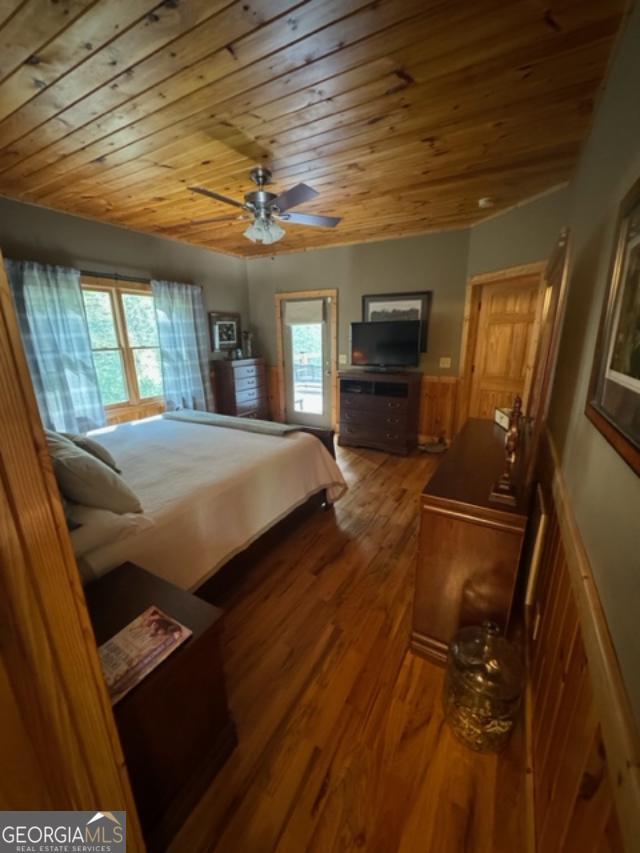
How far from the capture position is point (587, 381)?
114cm

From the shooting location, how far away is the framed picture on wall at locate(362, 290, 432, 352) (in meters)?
4.02

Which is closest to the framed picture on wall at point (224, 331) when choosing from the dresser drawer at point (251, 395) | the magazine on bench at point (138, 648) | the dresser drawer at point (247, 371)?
the dresser drawer at point (247, 371)

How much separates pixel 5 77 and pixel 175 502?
1986 millimetres

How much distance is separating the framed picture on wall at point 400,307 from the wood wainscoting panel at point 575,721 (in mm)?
3084

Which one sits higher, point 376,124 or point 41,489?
point 376,124

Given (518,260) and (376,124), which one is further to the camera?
(518,260)

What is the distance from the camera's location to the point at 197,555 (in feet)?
5.48

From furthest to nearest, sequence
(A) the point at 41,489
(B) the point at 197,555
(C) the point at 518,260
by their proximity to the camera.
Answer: (C) the point at 518,260 → (B) the point at 197,555 → (A) the point at 41,489

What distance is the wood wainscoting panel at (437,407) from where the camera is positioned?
4.08 metres

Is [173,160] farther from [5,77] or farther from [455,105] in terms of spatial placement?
[455,105]

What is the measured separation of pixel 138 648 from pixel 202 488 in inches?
34.5

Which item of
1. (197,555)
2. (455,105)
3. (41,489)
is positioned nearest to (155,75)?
(455,105)

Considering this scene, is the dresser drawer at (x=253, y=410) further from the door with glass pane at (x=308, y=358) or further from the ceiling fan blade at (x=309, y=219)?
the ceiling fan blade at (x=309, y=219)

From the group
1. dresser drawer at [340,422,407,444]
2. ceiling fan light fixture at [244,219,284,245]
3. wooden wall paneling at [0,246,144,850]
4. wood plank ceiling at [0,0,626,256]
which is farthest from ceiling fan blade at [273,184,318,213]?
dresser drawer at [340,422,407,444]
